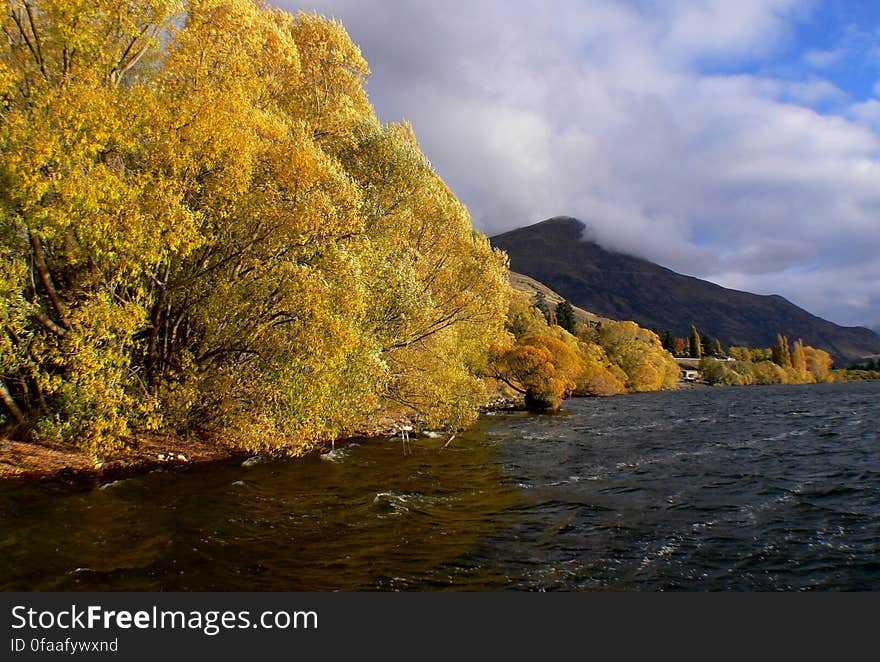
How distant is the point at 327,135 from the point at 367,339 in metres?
15.1

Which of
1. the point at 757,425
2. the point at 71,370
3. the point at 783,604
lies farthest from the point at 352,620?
the point at 757,425

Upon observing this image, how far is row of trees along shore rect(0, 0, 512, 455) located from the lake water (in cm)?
306

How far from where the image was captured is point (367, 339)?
67.6 ft

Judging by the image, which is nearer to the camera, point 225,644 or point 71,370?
point 225,644

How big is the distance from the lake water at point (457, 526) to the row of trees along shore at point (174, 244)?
10.0ft

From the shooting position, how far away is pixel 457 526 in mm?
14461

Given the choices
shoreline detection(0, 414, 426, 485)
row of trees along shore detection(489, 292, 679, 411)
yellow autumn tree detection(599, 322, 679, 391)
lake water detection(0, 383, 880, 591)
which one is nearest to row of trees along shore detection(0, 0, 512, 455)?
shoreline detection(0, 414, 426, 485)

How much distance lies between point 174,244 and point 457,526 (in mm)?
12348

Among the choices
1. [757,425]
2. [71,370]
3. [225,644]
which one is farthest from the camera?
[757,425]

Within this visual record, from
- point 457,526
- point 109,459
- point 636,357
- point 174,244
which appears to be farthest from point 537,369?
point 636,357

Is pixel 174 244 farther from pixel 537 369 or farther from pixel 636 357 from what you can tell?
pixel 636 357

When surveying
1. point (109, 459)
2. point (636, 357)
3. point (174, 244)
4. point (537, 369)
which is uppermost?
point (174, 244)

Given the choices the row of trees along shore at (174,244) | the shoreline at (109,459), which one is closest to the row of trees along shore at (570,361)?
the row of trees along shore at (174,244)

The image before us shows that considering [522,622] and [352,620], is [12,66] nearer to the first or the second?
[352,620]
